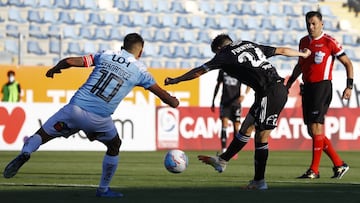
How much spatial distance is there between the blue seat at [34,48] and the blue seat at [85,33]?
1.82 m

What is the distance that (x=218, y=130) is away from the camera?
1040 inches

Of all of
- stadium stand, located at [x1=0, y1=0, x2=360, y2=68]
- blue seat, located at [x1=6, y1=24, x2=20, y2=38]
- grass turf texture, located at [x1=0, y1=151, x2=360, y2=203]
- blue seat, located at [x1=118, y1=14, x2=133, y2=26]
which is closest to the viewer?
grass turf texture, located at [x1=0, y1=151, x2=360, y2=203]

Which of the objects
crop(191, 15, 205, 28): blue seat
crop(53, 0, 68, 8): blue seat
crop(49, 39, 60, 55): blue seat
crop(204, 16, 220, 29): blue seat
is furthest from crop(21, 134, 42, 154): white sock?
crop(204, 16, 220, 29): blue seat

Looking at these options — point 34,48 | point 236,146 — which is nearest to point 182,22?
point 34,48

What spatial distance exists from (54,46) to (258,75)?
18925 millimetres

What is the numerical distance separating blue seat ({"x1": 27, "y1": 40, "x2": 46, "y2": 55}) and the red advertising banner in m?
6.24

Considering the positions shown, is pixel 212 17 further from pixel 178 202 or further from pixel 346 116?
pixel 178 202

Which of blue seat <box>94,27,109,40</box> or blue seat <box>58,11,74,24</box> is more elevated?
blue seat <box>58,11,74,24</box>

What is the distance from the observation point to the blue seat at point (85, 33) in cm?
3188

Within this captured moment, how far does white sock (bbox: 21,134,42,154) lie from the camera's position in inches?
424

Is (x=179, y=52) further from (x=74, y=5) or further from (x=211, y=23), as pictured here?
(x=74, y=5)

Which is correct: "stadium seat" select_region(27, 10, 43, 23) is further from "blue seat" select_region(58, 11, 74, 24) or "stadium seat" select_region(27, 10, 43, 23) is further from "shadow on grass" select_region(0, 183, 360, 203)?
"shadow on grass" select_region(0, 183, 360, 203)

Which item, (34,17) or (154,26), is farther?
(154,26)

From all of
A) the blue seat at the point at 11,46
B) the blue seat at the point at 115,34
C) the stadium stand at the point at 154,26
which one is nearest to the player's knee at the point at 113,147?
the stadium stand at the point at 154,26
